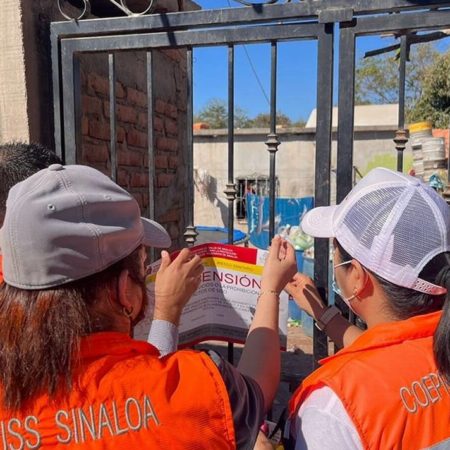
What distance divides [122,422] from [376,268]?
2.33 feet

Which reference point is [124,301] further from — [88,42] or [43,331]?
[88,42]

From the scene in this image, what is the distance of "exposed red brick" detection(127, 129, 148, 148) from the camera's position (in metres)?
2.72

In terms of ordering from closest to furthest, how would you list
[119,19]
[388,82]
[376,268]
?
1. [376,268]
2. [119,19]
3. [388,82]

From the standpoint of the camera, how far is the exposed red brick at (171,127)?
10.1 feet

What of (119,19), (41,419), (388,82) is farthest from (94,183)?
(388,82)

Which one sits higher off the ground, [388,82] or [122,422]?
[388,82]

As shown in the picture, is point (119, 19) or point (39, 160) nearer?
point (39, 160)

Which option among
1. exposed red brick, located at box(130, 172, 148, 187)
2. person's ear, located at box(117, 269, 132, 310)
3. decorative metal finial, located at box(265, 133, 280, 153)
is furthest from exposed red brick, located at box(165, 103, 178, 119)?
person's ear, located at box(117, 269, 132, 310)

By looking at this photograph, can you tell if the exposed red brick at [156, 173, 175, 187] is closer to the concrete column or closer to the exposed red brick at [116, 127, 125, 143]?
Answer: the exposed red brick at [116, 127, 125, 143]

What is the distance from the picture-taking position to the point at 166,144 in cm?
309

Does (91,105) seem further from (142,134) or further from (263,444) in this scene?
(263,444)

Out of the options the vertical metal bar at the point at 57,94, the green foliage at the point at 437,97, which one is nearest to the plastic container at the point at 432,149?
the vertical metal bar at the point at 57,94

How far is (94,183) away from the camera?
1.13 metres

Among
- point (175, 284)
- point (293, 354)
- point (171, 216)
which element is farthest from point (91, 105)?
point (293, 354)
